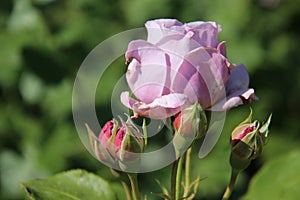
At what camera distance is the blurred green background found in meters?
Answer: 3.02

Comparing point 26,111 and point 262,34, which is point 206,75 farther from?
point 262,34

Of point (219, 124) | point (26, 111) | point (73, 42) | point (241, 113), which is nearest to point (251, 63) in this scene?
point (241, 113)

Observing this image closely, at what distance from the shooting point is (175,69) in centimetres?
149

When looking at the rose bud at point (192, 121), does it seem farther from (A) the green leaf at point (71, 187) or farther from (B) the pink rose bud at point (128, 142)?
(A) the green leaf at point (71, 187)

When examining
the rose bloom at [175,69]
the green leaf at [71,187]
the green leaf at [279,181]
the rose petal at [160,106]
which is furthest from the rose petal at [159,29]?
the green leaf at [279,181]

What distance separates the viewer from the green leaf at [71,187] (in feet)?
5.85

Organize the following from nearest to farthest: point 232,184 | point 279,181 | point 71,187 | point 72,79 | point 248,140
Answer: point 248,140
point 232,184
point 71,187
point 279,181
point 72,79

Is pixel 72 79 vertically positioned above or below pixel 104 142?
below

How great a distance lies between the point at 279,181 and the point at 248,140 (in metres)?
0.63

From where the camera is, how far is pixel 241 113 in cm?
317

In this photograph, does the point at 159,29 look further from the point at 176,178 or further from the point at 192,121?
the point at 176,178

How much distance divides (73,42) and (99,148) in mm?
1746

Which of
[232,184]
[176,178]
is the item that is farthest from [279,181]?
[176,178]

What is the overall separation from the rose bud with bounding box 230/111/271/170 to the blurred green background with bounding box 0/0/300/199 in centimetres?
101
